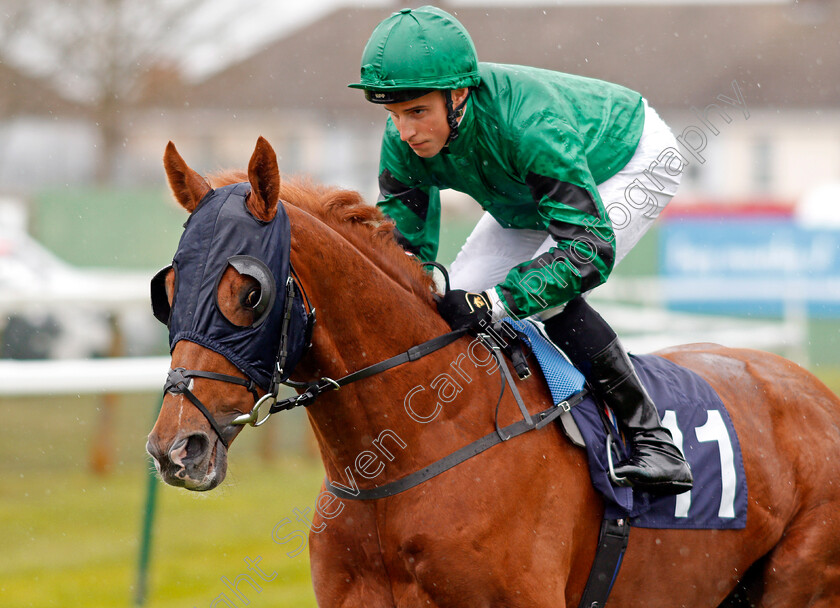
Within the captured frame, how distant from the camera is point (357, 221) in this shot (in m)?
2.65

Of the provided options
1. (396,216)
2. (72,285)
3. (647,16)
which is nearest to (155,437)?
(396,216)

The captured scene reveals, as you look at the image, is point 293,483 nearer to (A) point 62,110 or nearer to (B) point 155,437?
(B) point 155,437

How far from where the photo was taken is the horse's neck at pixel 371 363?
2.44 meters

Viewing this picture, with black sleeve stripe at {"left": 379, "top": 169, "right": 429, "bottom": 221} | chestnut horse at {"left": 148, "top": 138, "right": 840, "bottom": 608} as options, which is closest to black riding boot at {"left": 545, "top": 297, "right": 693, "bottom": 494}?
chestnut horse at {"left": 148, "top": 138, "right": 840, "bottom": 608}

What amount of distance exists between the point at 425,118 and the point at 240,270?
778mm

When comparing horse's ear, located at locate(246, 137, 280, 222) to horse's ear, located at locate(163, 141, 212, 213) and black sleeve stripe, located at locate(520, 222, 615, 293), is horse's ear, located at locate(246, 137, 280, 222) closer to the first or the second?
horse's ear, located at locate(163, 141, 212, 213)

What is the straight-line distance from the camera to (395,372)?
8.39 ft

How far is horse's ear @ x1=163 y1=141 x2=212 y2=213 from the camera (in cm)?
232

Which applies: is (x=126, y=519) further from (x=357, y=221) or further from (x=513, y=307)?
(x=513, y=307)

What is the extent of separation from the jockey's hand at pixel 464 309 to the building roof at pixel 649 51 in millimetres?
32041

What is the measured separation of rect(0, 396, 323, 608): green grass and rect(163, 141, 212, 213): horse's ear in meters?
2.35

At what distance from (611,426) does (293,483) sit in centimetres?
509

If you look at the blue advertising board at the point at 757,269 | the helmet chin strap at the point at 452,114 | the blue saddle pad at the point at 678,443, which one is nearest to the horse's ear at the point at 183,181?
the helmet chin strap at the point at 452,114

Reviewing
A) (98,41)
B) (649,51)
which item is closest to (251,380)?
(98,41)
